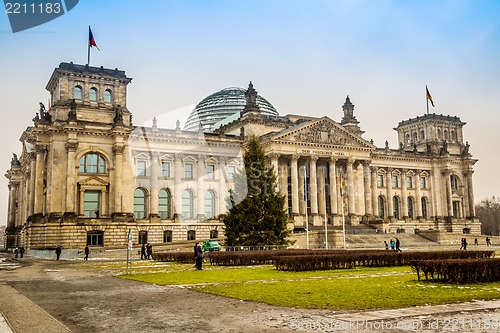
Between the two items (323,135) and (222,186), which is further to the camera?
(323,135)

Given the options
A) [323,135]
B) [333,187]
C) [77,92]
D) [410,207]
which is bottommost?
[410,207]

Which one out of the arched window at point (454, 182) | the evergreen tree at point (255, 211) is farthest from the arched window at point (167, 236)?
→ the arched window at point (454, 182)

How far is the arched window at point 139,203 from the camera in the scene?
7306cm

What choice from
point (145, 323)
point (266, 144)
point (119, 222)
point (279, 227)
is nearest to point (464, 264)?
point (145, 323)

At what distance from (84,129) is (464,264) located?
56.8 m

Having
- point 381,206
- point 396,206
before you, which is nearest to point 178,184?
point 381,206

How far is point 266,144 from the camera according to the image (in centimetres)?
7812

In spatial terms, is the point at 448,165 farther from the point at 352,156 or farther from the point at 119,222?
the point at 119,222

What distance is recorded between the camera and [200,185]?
77625 millimetres

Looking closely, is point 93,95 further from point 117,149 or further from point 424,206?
point 424,206

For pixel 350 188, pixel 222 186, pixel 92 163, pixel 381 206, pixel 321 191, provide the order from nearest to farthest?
pixel 92 163 → pixel 222 186 → pixel 321 191 → pixel 350 188 → pixel 381 206

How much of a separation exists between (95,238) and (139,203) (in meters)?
9.72

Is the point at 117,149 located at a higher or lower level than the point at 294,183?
higher

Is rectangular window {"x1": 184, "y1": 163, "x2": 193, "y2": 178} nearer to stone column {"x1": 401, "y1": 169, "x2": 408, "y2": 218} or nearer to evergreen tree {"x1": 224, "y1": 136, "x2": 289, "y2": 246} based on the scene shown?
evergreen tree {"x1": 224, "y1": 136, "x2": 289, "y2": 246}
